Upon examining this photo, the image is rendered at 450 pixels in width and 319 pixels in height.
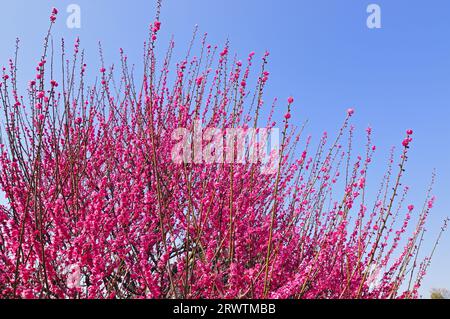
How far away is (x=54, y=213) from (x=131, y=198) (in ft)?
3.35

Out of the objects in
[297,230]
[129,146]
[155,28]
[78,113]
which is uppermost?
[155,28]

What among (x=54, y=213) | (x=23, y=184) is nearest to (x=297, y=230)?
(x=54, y=213)

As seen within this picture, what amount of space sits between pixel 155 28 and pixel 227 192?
6.75 ft

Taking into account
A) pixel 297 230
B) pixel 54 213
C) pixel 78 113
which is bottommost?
pixel 297 230

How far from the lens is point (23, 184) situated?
17.0 ft

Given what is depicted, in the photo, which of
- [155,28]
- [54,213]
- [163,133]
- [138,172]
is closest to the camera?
[155,28]
